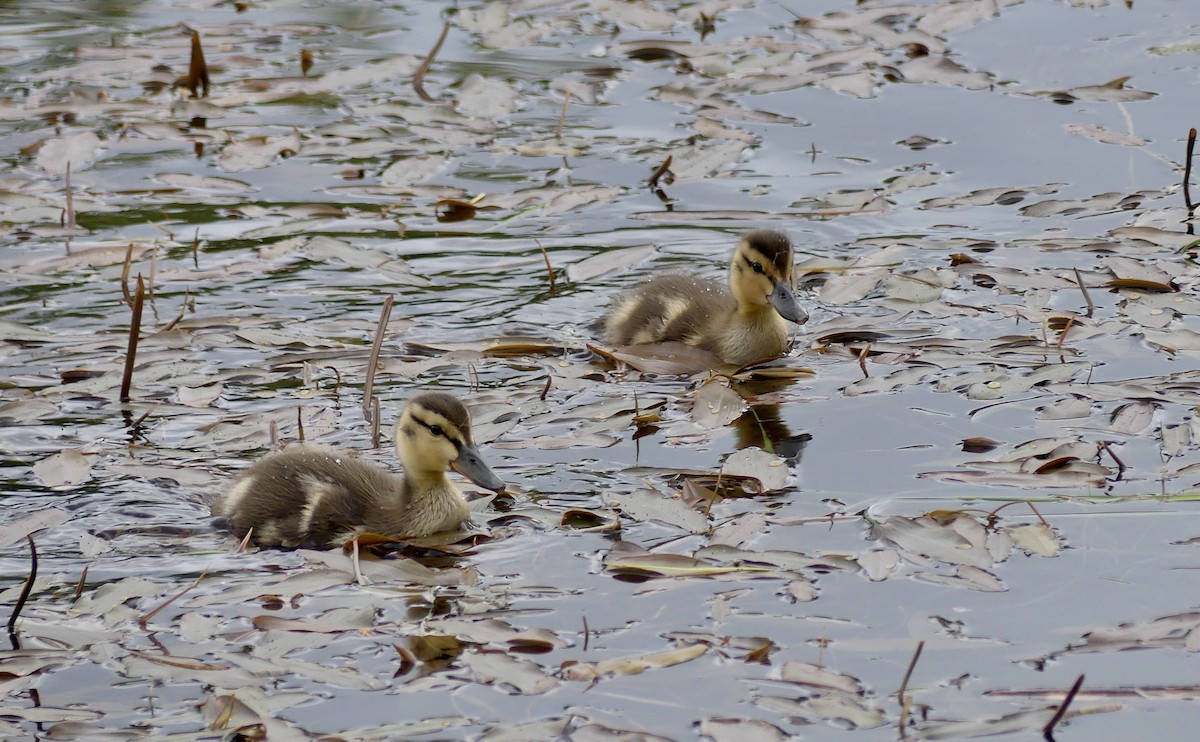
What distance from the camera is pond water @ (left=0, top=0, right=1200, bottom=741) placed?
12.9 feet

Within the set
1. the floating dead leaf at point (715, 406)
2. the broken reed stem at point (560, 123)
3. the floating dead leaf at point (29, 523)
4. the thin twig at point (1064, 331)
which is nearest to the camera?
the floating dead leaf at point (29, 523)

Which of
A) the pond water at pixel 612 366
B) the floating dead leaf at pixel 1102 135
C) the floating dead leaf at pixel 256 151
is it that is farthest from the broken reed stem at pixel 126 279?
the floating dead leaf at pixel 1102 135

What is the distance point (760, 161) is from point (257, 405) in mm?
3323

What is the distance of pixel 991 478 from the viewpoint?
4.84 meters

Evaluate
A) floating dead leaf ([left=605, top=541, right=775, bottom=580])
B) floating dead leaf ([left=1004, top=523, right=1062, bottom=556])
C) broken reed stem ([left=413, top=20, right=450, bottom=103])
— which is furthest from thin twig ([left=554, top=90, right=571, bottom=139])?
floating dead leaf ([left=1004, top=523, right=1062, bottom=556])

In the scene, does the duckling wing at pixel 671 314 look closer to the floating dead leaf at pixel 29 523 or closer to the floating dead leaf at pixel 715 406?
the floating dead leaf at pixel 715 406

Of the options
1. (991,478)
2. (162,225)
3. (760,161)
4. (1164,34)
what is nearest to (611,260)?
(760,161)

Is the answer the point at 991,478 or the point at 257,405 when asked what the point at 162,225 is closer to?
the point at 257,405

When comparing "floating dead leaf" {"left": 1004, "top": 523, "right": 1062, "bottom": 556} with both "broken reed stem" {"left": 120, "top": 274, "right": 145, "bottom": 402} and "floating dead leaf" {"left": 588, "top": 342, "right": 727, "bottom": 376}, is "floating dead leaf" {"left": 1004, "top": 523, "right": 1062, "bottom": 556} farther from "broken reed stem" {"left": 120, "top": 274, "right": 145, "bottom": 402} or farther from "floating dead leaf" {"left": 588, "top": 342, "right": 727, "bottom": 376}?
"broken reed stem" {"left": 120, "top": 274, "right": 145, "bottom": 402}

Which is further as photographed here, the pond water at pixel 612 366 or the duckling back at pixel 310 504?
the duckling back at pixel 310 504

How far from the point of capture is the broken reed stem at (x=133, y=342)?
545 cm

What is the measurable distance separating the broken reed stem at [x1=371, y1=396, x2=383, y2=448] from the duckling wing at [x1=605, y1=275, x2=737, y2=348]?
45.8 inches

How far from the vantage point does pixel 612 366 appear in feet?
20.4

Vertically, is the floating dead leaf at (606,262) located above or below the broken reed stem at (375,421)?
below
